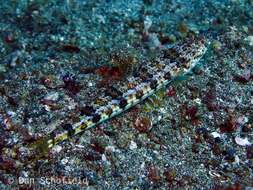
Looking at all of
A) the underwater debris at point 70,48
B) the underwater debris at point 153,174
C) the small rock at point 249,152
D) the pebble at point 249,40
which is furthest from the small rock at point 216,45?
the underwater debris at point 153,174

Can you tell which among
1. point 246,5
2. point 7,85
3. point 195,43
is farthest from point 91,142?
point 246,5

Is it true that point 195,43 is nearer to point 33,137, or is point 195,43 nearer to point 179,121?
point 179,121

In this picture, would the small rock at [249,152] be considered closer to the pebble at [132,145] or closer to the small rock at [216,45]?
the pebble at [132,145]

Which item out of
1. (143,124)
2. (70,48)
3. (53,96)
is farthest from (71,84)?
(143,124)

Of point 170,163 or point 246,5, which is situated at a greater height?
point 246,5

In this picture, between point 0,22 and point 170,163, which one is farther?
point 0,22

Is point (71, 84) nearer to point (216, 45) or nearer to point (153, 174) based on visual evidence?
point (153, 174)

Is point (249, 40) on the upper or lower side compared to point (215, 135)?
upper

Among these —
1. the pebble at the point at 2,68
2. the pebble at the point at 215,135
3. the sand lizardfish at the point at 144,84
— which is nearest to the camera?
the sand lizardfish at the point at 144,84
